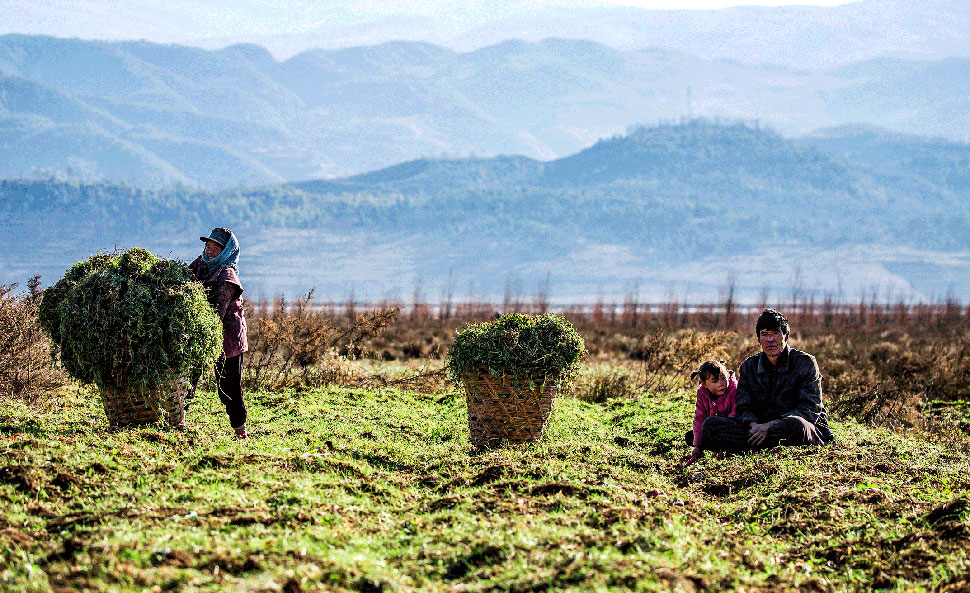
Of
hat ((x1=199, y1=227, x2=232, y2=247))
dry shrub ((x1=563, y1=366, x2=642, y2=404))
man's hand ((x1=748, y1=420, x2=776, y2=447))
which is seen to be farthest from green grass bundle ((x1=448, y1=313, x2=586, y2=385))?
dry shrub ((x1=563, y1=366, x2=642, y2=404))

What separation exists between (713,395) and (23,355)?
7.52 meters

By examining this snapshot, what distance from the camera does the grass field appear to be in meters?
4.35

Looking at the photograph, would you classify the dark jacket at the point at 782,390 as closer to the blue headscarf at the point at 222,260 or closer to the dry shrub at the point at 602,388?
the blue headscarf at the point at 222,260

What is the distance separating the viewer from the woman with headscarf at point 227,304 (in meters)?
8.07

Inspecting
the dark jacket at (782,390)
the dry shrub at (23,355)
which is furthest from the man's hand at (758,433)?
the dry shrub at (23,355)

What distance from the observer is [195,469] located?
635 centimetres

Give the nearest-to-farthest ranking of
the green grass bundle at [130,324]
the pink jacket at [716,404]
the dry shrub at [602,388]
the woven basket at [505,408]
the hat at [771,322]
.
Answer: the green grass bundle at [130,324] → the hat at [771,322] → the pink jacket at [716,404] → the woven basket at [505,408] → the dry shrub at [602,388]

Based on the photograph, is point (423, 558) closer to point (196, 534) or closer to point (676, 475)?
point (196, 534)

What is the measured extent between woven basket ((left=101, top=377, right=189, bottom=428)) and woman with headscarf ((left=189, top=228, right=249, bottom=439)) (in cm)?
45

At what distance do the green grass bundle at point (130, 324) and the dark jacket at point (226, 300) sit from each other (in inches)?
10.6

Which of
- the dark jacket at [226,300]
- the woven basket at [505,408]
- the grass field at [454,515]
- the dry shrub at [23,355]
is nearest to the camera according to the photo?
the grass field at [454,515]

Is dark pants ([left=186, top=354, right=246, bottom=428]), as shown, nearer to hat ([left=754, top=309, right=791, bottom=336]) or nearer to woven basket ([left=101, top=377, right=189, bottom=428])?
woven basket ([left=101, top=377, right=189, bottom=428])

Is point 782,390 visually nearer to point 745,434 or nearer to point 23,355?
point 745,434

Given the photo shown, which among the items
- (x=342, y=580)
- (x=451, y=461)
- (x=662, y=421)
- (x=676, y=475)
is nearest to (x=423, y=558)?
(x=342, y=580)
